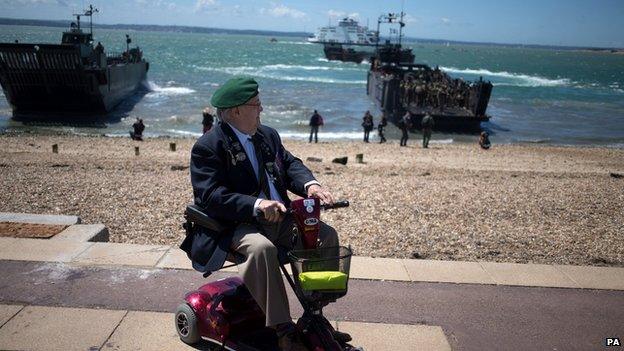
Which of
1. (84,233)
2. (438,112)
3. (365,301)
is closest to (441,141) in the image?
(438,112)

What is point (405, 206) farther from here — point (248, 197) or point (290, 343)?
point (248, 197)

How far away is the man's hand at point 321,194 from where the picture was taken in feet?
10.6

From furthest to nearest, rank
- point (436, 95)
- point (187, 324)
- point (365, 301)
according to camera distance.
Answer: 1. point (436, 95)
2. point (365, 301)
3. point (187, 324)

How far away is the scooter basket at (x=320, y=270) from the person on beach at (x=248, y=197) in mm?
152

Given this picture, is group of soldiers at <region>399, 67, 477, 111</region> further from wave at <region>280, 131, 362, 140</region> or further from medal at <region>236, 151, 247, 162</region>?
medal at <region>236, 151, 247, 162</region>

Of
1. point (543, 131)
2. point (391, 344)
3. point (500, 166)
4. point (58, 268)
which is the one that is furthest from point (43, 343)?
point (543, 131)

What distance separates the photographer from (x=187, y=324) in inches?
143

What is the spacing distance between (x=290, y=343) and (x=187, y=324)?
0.85m

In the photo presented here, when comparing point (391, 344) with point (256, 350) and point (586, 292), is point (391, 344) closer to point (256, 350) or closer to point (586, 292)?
point (256, 350)

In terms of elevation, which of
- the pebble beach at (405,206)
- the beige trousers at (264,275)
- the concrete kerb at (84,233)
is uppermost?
the beige trousers at (264,275)

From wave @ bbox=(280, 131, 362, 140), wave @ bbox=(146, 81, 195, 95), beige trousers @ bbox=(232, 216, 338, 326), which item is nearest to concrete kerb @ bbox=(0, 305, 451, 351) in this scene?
beige trousers @ bbox=(232, 216, 338, 326)

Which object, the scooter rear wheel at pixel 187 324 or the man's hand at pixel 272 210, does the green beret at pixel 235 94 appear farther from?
the scooter rear wheel at pixel 187 324

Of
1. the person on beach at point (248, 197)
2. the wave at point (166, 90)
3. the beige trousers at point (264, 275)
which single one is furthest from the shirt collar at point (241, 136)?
the wave at point (166, 90)

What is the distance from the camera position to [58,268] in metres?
4.84
